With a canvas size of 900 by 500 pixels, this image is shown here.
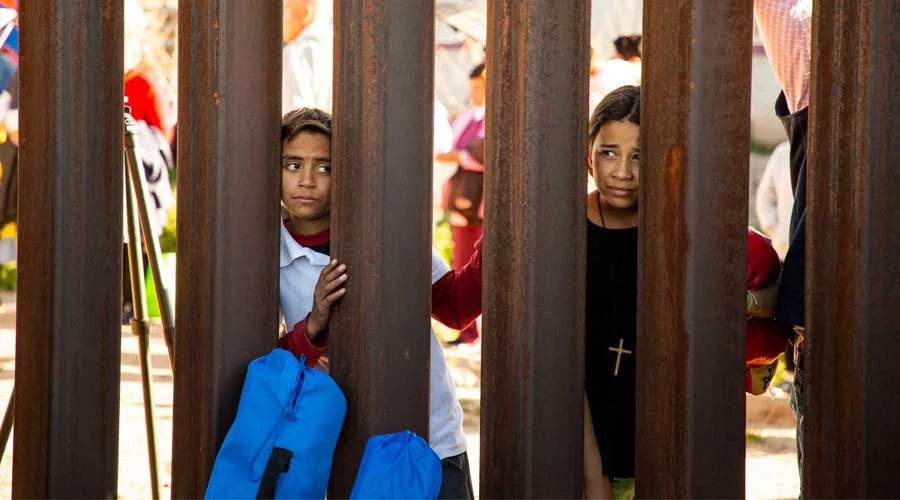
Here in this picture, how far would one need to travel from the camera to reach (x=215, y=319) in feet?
6.54

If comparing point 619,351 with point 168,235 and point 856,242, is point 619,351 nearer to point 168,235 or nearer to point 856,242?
point 856,242

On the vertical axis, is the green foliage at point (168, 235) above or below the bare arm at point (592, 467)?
above

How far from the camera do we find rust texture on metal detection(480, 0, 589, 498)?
1.89 metres

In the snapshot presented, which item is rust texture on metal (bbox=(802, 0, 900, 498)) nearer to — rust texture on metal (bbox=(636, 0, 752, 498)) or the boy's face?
rust texture on metal (bbox=(636, 0, 752, 498))

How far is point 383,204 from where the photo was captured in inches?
75.7

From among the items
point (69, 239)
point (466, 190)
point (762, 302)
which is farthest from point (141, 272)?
point (466, 190)

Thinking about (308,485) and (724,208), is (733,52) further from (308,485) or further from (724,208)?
(308,485)

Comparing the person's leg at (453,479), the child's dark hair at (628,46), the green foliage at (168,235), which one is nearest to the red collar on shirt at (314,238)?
the person's leg at (453,479)

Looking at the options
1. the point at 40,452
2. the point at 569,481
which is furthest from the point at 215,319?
the point at 569,481

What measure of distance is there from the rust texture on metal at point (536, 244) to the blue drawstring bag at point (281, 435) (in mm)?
264

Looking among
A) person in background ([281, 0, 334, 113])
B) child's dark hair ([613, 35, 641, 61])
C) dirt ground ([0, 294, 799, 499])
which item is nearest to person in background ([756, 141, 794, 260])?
child's dark hair ([613, 35, 641, 61])

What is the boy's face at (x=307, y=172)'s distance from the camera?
233 centimetres

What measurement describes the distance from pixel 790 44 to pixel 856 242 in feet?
2.03

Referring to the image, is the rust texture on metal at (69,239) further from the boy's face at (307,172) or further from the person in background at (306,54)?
the person in background at (306,54)
